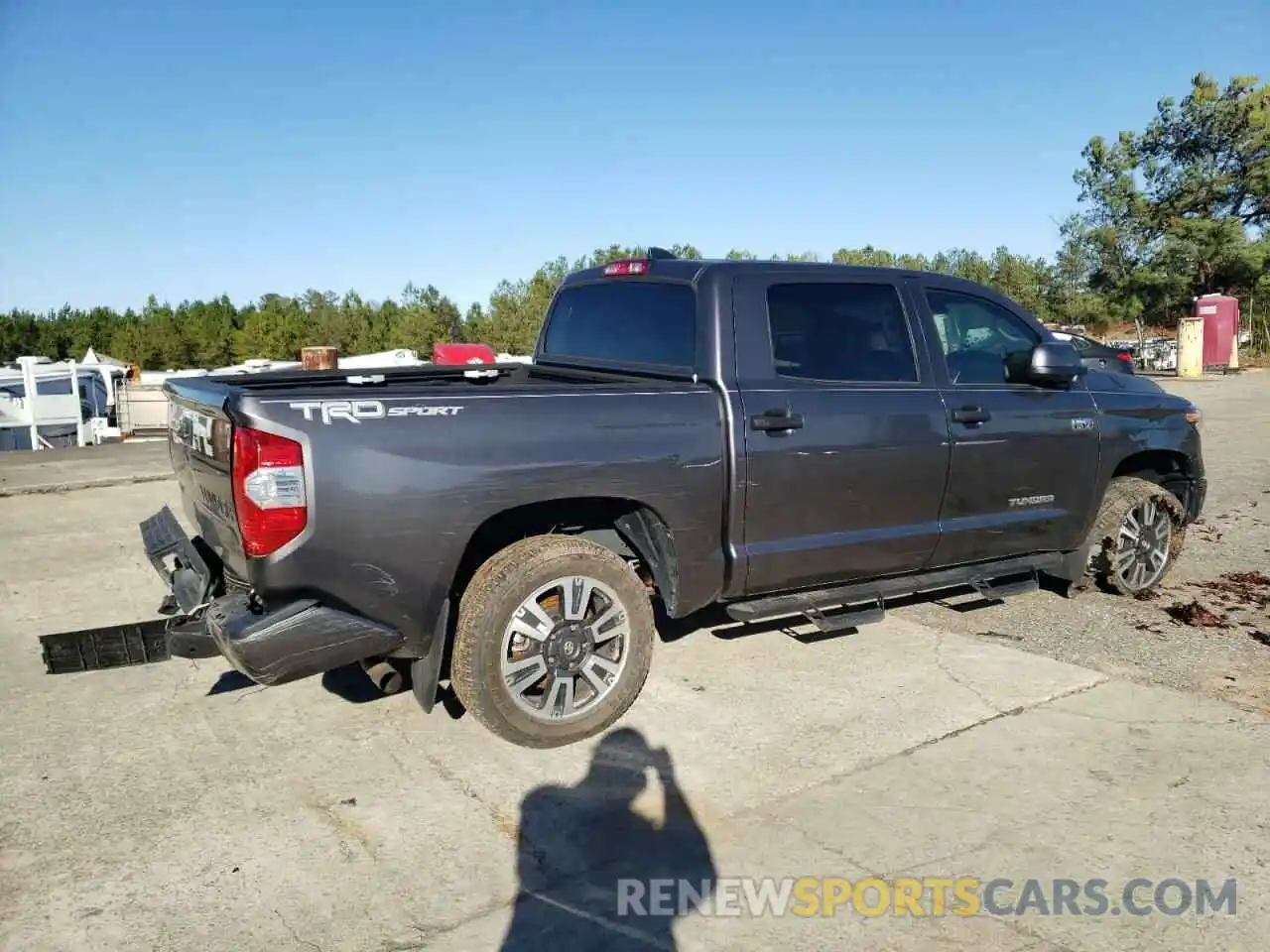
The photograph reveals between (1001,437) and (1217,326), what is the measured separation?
30.1m

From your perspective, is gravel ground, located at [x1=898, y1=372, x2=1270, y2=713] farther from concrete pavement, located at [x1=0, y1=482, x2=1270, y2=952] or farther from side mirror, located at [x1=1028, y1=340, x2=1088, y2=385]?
side mirror, located at [x1=1028, y1=340, x2=1088, y2=385]

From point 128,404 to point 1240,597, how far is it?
70.7ft

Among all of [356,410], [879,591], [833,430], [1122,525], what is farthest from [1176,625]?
[356,410]

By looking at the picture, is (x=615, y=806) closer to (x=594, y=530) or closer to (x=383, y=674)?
(x=383, y=674)

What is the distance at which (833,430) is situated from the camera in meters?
4.36

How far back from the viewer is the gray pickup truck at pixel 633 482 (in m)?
3.33

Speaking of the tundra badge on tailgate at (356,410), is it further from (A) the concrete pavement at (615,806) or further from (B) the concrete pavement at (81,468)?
(B) the concrete pavement at (81,468)

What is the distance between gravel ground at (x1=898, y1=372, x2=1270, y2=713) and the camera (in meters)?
4.67

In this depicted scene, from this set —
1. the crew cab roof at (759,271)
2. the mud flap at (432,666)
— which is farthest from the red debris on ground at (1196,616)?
the mud flap at (432,666)

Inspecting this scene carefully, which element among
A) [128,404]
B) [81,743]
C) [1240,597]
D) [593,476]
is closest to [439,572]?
[593,476]

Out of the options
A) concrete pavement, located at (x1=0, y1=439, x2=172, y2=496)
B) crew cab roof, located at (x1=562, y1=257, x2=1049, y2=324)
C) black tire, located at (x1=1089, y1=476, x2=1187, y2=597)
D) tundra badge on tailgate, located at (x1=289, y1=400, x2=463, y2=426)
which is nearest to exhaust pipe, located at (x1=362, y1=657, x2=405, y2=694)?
tundra badge on tailgate, located at (x1=289, y1=400, x2=463, y2=426)

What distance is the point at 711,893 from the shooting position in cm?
288

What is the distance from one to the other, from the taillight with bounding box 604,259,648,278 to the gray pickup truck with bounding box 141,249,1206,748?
0.02 m

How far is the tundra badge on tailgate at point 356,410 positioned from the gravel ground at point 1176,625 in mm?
3420
